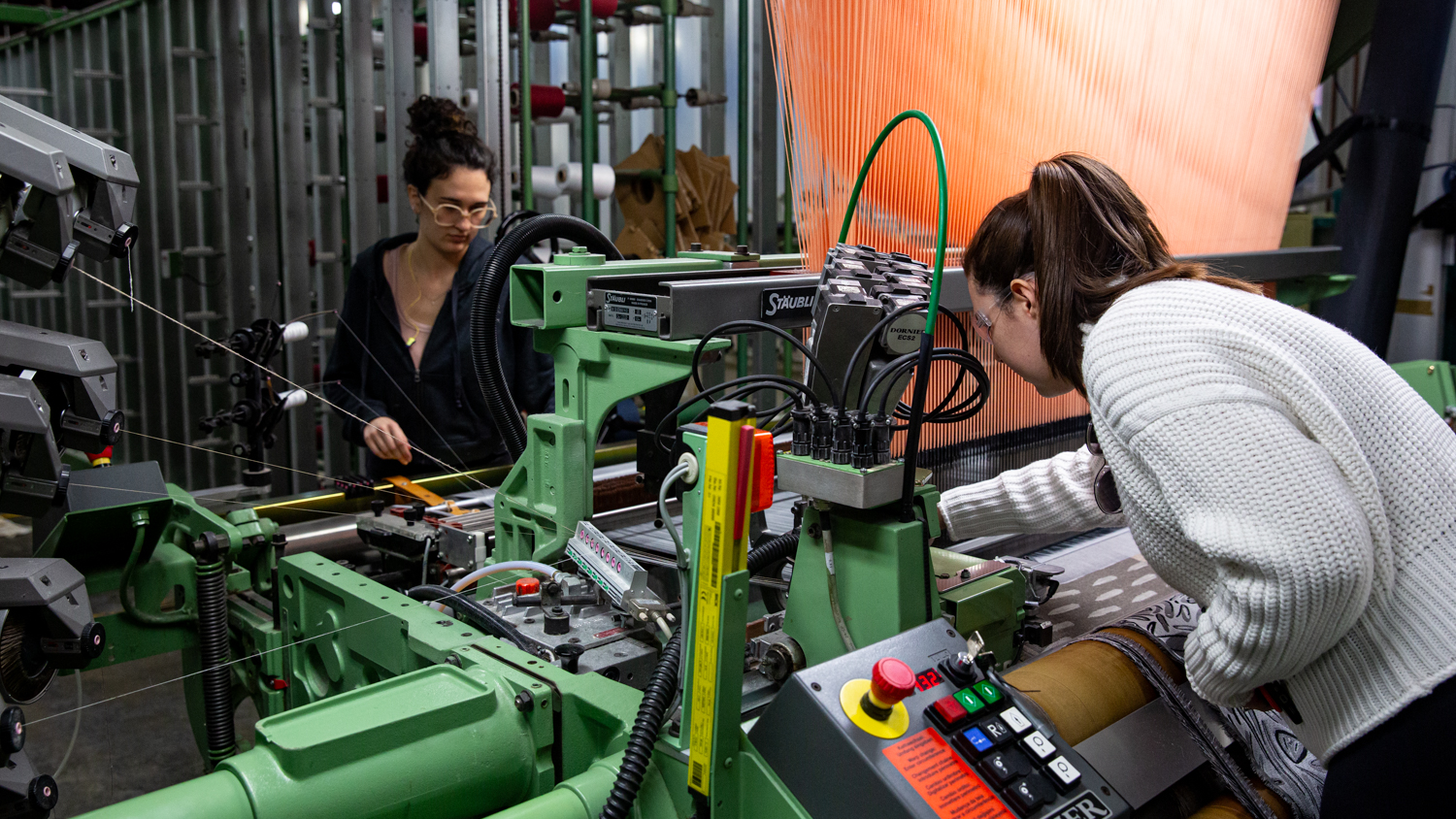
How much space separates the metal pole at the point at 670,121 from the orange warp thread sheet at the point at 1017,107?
7.20 feet

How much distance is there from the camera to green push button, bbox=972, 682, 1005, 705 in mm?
1168

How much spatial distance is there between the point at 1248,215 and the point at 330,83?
3.36 meters

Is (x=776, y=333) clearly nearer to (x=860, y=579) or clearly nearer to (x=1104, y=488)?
(x=860, y=579)

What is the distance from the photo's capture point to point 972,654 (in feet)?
3.98

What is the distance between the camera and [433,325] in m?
2.68

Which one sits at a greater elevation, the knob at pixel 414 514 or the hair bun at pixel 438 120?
the hair bun at pixel 438 120

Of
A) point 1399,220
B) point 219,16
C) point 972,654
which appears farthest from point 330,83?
point 1399,220

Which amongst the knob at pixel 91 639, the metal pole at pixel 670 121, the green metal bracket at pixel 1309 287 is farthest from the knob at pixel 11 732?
the green metal bracket at pixel 1309 287

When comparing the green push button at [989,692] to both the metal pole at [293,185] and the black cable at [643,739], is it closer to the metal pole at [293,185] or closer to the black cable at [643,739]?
the black cable at [643,739]

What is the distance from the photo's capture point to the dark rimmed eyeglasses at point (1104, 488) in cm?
157

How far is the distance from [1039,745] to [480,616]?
2.55 ft

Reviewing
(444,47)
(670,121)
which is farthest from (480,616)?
(670,121)

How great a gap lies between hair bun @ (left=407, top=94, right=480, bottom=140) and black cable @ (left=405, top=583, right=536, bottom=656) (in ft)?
4.51

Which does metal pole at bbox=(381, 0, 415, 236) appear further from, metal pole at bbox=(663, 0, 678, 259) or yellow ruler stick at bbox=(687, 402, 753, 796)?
yellow ruler stick at bbox=(687, 402, 753, 796)
